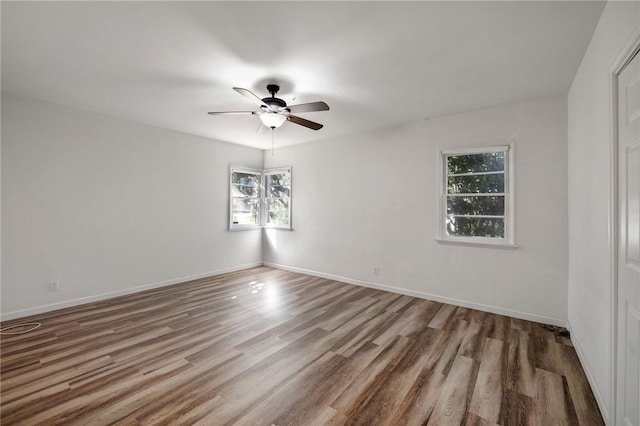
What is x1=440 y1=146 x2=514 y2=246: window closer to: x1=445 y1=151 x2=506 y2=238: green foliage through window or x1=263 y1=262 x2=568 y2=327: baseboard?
x1=445 y1=151 x2=506 y2=238: green foliage through window

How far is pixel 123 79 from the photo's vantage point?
2.89 metres

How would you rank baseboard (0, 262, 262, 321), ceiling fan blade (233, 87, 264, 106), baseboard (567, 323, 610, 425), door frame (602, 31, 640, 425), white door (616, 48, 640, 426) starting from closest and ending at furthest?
white door (616, 48, 640, 426)
door frame (602, 31, 640, 425)
baseboard (567, 323, 610, 425)
ceiling fan blade (233, 87, 264, 106)
baseboard (0, 262, 262, 321)

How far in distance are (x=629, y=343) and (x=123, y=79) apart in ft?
15.0

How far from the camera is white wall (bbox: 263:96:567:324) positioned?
322cm

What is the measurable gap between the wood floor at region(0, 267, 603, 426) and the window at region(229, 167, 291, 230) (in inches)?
100

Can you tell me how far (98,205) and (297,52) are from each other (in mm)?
3684

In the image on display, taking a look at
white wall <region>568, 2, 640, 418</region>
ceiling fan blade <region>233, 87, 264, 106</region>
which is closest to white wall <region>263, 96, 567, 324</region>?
Answer: white wall <region>568, 2, 640, 418</region>

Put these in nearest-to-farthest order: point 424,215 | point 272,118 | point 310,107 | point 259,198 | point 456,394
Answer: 1. point 456,394
2. point 310,107
3. point 272,118
4. point 424,215
5. point 259,198

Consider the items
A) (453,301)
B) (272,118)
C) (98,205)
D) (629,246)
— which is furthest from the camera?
(98,205)

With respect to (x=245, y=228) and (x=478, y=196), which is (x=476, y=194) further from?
(x=245, y=228)

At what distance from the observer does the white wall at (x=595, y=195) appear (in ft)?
5.60

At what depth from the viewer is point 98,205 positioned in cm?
398

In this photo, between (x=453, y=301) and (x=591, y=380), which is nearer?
(x=591, y=380)

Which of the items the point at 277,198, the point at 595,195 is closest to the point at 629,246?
the point at 595,195
